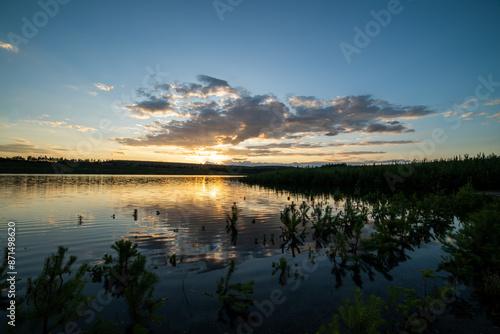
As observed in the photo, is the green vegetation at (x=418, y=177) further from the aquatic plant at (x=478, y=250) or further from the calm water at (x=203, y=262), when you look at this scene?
the calm water at (x=203, y=262)

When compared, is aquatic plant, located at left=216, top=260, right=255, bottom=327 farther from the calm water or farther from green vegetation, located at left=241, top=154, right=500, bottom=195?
green vegetation, located at left=241, top=154, right=500, bottom=195

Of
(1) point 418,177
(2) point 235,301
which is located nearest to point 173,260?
(2) point 235,301

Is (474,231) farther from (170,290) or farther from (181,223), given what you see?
(181,223)

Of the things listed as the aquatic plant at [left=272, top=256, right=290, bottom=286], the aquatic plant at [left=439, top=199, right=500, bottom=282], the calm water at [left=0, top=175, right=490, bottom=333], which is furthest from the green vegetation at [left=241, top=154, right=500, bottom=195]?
the aquatic plant at [left=272, top=256, right=290, bottom=286]

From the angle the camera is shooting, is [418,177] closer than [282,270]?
No

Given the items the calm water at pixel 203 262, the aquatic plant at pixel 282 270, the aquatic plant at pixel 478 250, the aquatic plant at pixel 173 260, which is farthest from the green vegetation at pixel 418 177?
the aquatic plant at pixel 173 260

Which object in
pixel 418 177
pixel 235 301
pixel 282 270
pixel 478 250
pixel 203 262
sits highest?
pixel 418 177

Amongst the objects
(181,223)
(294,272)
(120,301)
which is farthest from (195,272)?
(181,223)

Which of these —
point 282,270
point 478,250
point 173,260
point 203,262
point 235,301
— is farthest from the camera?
point 203,262

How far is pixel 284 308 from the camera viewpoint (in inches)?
183

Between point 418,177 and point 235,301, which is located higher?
point 418,177

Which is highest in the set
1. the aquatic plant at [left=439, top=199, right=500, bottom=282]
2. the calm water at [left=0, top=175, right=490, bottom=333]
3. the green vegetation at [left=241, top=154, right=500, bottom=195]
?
the green vegetation at [left=241, top=154, right=500, bottom=195]

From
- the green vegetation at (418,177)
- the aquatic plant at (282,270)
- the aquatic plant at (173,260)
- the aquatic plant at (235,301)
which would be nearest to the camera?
the aquatic plant at (235,301)

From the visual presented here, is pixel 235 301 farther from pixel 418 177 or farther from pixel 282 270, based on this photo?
pixel 418 177
